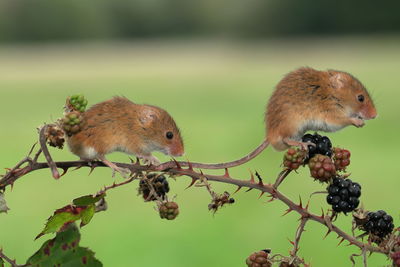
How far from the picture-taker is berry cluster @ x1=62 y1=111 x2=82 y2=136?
1.47 metres

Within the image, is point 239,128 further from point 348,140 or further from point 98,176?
point 98,176

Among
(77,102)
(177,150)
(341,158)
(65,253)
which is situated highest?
(177,150)

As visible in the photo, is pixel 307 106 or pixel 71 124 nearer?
pixel 71 124

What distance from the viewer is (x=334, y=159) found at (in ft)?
5.67

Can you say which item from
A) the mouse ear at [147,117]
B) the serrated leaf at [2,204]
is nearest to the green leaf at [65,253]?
the serrated leaf at [2,204]

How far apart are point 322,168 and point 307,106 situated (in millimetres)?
554

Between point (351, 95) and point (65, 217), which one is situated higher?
point (351, 95)

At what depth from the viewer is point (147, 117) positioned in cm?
236

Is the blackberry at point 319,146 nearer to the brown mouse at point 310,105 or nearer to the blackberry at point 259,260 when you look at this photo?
the brown mouse at point 310,105

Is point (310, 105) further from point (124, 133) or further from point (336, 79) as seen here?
point (124, 133)

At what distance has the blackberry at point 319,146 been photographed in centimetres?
173

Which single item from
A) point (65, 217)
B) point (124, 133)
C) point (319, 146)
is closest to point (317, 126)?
point (319, 146)

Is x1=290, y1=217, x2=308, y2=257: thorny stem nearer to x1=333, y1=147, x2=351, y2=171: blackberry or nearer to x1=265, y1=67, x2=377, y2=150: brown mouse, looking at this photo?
x1=333, y1=147, x2=351, y2=171: blackberry

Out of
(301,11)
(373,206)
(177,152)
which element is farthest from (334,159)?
(301,11)
